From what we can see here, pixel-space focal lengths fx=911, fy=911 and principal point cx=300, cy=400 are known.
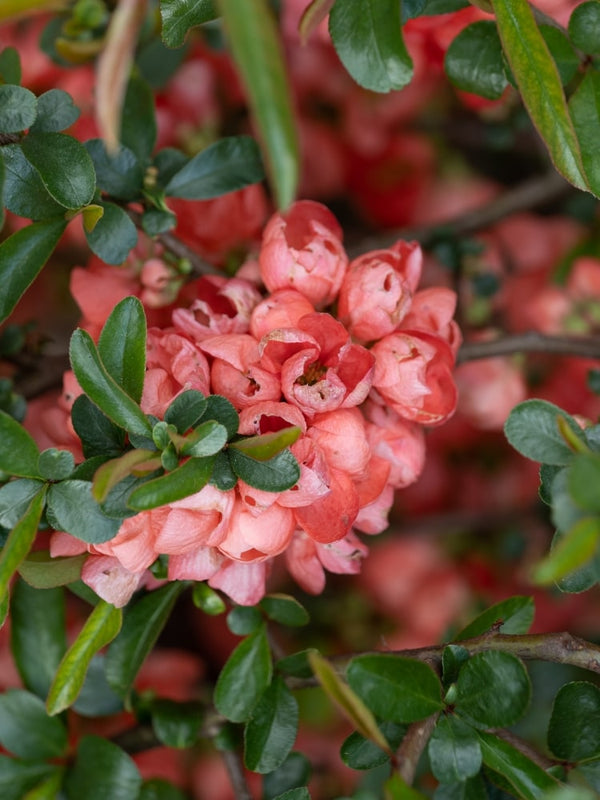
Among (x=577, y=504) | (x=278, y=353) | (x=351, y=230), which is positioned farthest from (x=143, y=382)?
(x=351, y=230)

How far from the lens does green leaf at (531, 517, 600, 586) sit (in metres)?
0.37

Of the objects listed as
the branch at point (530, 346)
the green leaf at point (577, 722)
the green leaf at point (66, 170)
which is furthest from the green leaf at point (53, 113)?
the green leaf at point (577, 722)

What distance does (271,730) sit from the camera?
1.91 feet

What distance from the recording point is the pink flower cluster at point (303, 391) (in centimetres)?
51

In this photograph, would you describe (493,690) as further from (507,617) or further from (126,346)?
(126,346)

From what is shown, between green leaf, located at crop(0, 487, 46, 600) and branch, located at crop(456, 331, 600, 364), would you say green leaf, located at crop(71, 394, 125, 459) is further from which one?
branch, located at crop(456, 331, 600, 364)

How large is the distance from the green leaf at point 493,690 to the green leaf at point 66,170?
0.35m

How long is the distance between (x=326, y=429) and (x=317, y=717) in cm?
53

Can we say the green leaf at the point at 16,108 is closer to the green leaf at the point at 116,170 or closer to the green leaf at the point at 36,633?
the green leaf at the point at 116,170

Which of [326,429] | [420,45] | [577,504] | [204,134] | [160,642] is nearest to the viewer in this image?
[577,504]

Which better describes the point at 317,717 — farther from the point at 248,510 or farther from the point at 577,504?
the point at 577,504

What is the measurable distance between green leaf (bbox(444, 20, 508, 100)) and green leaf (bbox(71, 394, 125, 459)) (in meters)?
0.32

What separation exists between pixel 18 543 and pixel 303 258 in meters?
0.24

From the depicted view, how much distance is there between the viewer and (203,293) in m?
0.62
